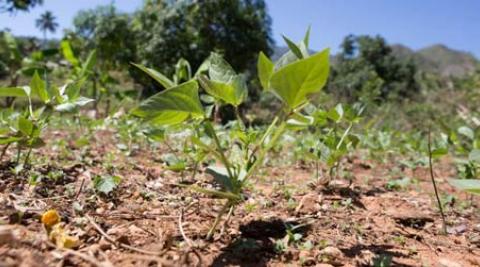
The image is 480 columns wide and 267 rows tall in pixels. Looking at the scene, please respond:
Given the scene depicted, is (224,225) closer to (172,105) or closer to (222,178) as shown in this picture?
(222,178)

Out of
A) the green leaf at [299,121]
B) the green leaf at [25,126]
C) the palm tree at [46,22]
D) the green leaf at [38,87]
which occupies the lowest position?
the green leaf at [299,121]

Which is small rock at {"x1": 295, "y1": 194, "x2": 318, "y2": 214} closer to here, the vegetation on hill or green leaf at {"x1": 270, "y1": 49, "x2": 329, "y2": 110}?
the vegetation on hill

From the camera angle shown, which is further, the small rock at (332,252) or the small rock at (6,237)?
the small rock at (332,252)

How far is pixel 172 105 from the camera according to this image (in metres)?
1.12

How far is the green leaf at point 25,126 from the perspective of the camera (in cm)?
159

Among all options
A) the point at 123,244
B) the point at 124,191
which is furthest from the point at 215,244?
the point at 124,191

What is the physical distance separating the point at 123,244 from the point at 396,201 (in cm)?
143

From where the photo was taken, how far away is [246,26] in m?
18.7

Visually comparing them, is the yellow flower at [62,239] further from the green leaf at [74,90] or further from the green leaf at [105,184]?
the green leaf at [74,90]

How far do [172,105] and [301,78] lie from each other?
13.3 inches

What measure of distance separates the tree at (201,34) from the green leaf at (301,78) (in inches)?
668

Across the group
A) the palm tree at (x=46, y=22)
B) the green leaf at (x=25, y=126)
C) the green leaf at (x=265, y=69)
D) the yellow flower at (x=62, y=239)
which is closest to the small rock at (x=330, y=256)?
the green leaf at (x=265, y=69)

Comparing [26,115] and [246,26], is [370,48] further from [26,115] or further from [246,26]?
[26,115]

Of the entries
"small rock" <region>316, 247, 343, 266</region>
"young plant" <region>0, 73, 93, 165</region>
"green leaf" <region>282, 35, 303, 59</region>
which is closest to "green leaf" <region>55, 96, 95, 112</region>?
"young plant" <region>0, 73, 93, 165</region>
